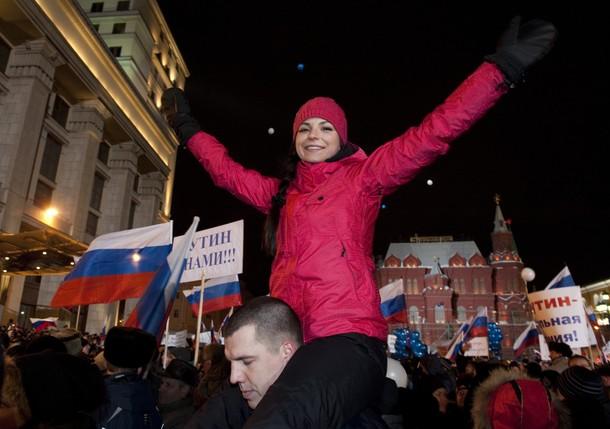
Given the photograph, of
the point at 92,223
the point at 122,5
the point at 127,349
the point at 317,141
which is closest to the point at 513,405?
the point at 317,141

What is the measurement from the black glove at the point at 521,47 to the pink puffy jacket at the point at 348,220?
5cm

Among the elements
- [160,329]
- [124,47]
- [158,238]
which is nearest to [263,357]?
[160,329]

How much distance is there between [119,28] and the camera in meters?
39.4

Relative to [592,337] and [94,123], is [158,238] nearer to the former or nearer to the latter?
[592,337]

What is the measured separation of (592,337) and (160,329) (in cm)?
1426

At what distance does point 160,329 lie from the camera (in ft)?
18.3

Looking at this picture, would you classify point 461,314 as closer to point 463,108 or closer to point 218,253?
point 218,253

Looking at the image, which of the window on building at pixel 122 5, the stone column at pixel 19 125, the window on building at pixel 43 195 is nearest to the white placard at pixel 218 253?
the stone column at pixel 19 125

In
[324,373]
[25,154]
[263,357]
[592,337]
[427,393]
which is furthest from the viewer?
[25,154]

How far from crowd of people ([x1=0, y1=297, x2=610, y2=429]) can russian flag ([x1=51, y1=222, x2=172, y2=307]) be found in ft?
6.07

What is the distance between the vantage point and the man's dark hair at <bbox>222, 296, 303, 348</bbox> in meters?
1.91

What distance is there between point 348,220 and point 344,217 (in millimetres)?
27

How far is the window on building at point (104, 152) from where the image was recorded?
33.8m

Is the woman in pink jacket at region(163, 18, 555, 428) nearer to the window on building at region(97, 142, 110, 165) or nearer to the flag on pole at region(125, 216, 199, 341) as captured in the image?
the flag on pole at region(125, 216, 199, 341)
